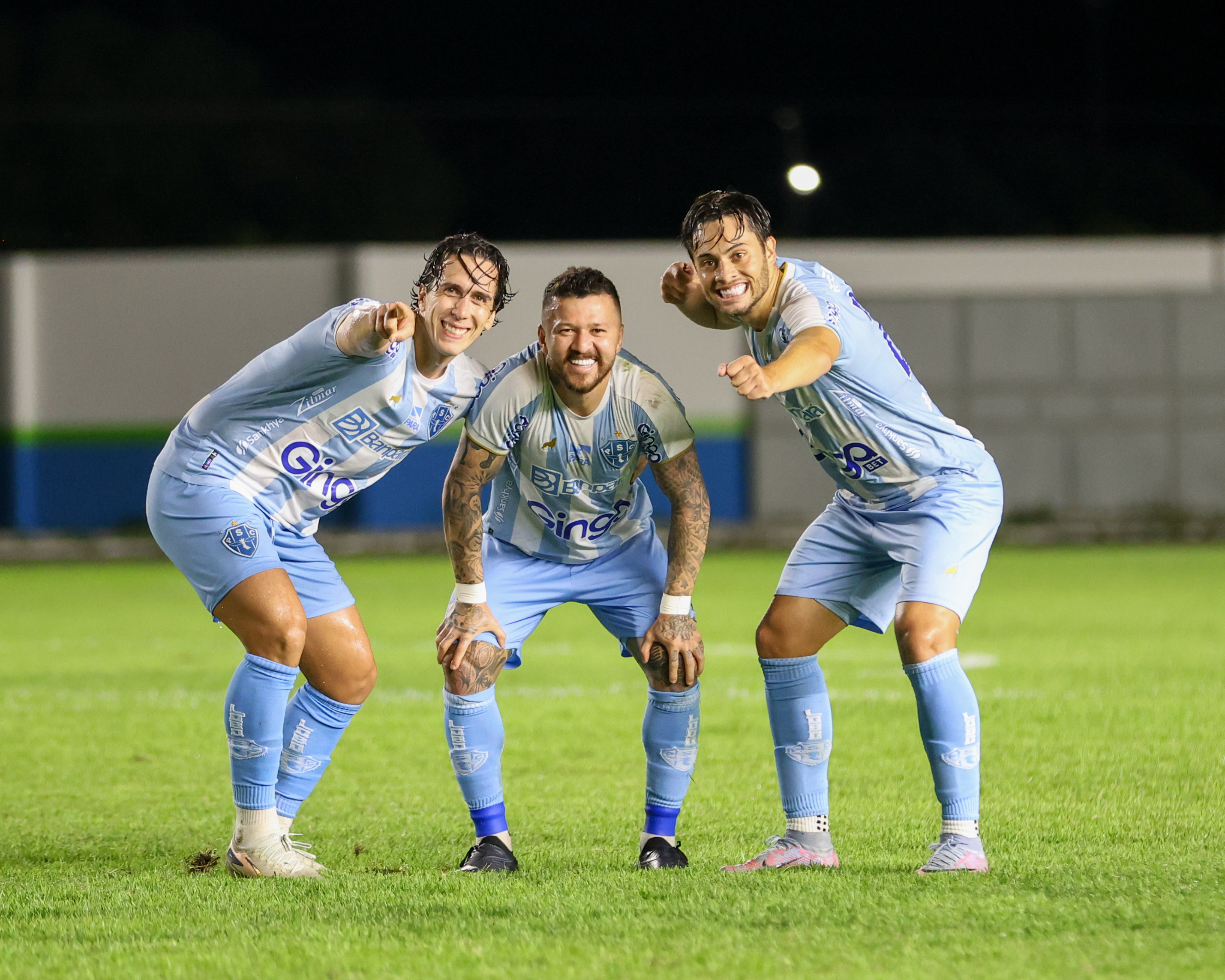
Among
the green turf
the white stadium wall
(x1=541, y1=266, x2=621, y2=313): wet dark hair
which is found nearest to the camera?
the green turf

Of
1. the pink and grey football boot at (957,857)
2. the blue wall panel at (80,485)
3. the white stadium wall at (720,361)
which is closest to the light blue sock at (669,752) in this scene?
the pink and grey football boot at (957,857)

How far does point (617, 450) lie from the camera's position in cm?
547

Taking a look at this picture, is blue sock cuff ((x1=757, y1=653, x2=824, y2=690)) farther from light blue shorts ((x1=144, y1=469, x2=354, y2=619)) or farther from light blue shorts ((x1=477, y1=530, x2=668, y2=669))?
light blue shorts ((x1=144, y1=469, x2=354, y2=619))

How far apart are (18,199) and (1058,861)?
155 ft

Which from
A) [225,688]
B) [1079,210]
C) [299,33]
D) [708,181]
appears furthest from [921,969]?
[299,33]

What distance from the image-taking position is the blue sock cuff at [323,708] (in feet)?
18.8

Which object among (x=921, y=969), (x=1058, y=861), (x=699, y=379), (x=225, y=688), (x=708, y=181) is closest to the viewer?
A: (x=921, y=969)

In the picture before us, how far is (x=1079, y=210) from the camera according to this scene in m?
47.3

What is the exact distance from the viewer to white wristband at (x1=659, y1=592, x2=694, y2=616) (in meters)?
5.50

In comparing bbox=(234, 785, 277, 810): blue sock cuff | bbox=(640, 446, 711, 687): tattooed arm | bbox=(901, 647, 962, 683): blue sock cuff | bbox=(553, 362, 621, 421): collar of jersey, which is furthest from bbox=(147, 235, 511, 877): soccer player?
bbox=(901, 647, 962, 683): blue sock cuff

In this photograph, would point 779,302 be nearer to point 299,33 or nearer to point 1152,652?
point 1152,652

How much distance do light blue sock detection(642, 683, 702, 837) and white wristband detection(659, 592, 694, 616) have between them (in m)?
0.27

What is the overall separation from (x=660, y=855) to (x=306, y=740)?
1.32m

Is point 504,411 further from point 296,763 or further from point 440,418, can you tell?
point 296,763
